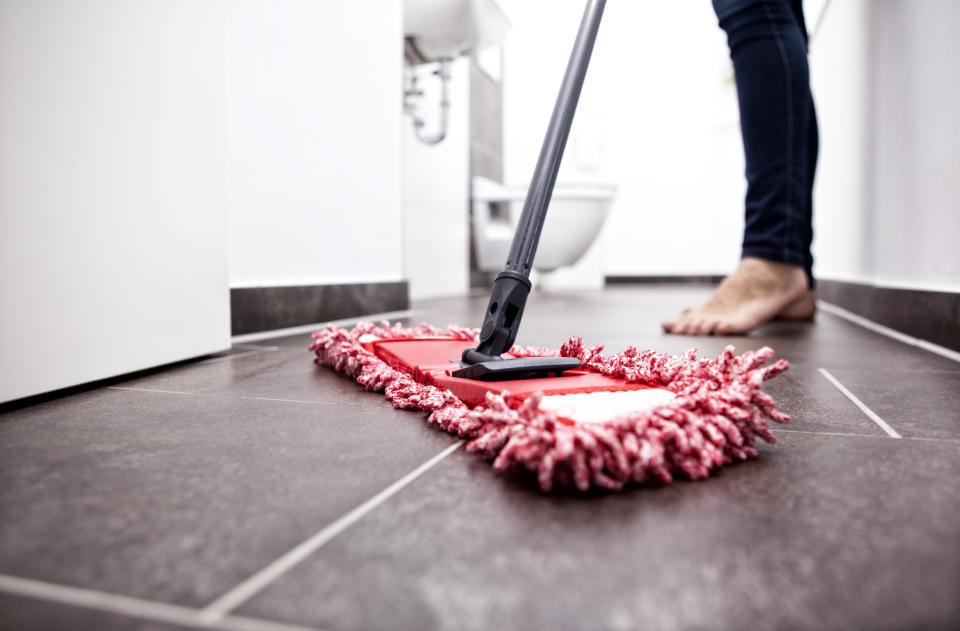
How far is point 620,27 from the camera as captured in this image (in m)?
3.84

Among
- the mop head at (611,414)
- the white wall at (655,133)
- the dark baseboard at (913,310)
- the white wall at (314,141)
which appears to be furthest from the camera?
the white wall at (655,133)

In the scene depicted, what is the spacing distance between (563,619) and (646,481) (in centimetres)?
15

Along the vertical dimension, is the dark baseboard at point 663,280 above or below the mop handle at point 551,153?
below

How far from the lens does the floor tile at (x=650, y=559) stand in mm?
234

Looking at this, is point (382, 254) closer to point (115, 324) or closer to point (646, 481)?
point (115, 324)

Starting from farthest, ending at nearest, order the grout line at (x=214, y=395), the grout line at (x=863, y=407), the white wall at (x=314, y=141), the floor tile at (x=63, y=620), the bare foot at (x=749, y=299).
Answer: the bare foot at (x=749, y=299) < the white wall at (x=314, y=141) < the grout line at (x=214, y=395) < the grout line at (x=863, y=407) < the floor tile at (x=63, y=620)

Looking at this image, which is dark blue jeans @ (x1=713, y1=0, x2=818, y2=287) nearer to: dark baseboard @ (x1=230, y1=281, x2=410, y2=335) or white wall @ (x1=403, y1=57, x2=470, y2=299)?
dark baseboard @ (x1=230, y1=281, x2=410, y2=335)

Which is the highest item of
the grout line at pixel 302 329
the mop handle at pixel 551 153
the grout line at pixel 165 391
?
the mop handle at pixel 551 153

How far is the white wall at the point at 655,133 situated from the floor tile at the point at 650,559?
3296mm

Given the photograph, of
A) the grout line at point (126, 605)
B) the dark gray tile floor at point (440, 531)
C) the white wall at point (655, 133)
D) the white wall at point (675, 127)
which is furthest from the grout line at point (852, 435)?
the white wall at point (655, 133)

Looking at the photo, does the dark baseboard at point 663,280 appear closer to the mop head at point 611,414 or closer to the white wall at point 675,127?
the white wall at point 675,127

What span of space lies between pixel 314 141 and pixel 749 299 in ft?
2.74

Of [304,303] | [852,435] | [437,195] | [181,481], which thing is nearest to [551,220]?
[437,195]

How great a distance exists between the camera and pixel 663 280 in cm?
402
